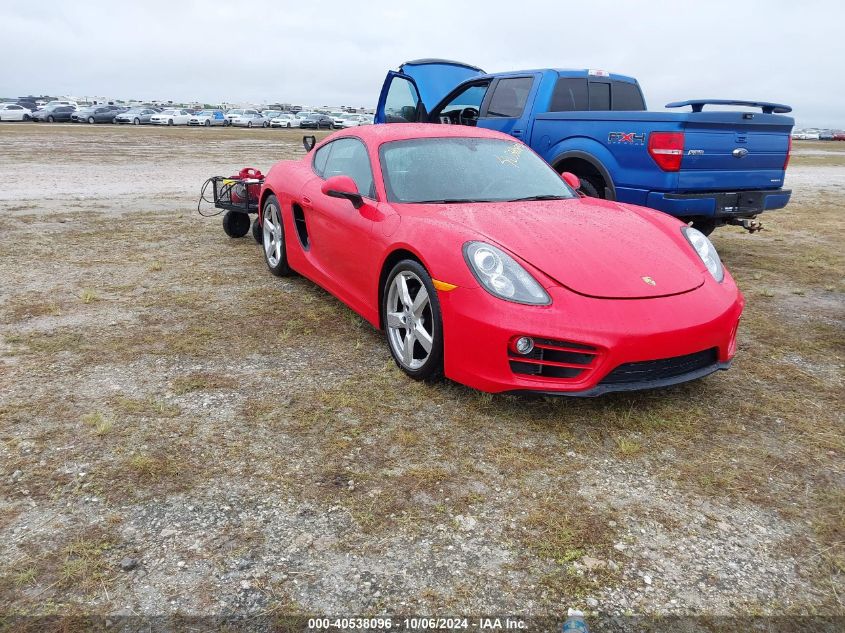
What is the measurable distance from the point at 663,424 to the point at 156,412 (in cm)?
266

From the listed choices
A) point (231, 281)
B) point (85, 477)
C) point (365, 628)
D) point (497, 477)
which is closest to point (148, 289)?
point (231, 281)

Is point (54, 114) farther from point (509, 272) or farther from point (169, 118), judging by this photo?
point (509, 272)

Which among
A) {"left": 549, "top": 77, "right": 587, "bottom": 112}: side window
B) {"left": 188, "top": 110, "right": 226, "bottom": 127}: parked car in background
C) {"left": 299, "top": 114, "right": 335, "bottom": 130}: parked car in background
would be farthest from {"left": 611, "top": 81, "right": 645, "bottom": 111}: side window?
{"left": 188, "top": 110, "right": 226, "bottom": 127}: parked car in background

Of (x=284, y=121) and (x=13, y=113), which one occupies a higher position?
(x=13, y=113)

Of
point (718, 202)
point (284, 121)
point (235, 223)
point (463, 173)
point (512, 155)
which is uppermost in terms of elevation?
point (284, 121)

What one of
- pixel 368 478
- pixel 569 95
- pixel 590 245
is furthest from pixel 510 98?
pixel 368 478

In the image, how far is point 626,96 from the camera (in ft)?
26.5

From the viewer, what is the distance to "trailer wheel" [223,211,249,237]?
25.1ft

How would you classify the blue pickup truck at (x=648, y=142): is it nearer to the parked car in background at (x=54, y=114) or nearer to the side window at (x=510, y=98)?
the side window at (x=510, y=98)

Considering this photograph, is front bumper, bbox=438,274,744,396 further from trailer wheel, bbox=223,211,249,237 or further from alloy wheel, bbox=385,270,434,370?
trailer wheel, bbox=223,211,249,237

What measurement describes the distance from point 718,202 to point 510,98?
2869 mm

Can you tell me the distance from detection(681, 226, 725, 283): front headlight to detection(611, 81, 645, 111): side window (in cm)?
440

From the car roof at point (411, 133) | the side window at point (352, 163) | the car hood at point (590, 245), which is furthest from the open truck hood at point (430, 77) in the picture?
the car hood at point (590, 245)

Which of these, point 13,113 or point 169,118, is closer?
point 13,113
